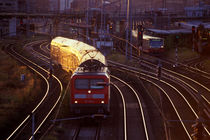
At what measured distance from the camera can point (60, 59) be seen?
23531 millimetres

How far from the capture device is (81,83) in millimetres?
13000

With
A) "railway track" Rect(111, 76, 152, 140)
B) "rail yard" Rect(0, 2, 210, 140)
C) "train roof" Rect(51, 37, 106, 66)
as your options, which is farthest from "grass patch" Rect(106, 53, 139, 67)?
"train roof" Rect(51, 37, 106, 66)

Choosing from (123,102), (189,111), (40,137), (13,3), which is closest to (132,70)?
(123,102)

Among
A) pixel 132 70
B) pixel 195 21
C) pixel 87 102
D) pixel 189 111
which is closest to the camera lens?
pixel 87 102

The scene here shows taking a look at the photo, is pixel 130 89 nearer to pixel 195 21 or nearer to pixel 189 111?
pixel 189 111

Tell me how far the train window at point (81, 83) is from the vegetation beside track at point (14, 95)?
343 cm

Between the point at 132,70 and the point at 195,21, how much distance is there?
32.8 meters

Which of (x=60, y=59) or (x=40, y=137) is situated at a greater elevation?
(x=60, y=59)

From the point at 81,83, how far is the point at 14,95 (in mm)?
6755

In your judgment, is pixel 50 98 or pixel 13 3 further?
pixel 13 3

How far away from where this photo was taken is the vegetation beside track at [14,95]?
13734mm

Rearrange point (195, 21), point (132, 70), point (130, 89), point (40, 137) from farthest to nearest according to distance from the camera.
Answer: point (195, 21), point (132, 70), point (130, 89), point (40, 137)

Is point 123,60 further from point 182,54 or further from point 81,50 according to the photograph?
point 81,50

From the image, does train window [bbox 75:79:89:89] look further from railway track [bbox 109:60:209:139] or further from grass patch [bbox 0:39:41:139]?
railway track [bbox 109:60:209:139]
